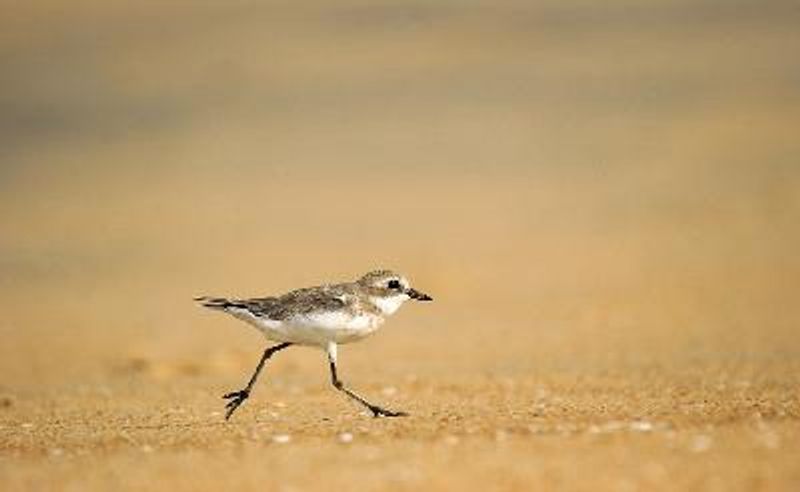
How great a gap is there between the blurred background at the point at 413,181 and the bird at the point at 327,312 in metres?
3.13

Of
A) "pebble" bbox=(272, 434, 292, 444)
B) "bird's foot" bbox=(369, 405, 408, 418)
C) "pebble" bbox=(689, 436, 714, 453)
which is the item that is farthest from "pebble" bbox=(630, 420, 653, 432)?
"pebble" bbox=(272, 434, 292, 444)

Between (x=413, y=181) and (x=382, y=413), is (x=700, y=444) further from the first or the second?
(x=413, y=181)

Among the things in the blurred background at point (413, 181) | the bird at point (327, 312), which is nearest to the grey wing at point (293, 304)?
the bird at point (327, 312)

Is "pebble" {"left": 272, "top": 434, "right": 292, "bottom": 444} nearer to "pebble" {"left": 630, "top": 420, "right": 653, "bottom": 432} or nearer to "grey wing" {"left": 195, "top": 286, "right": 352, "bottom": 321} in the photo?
"grey wing" {"left": 195, "top": 286, "right": 352, "bottom": 321}

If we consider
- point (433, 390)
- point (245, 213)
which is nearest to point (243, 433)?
point (433, 390)

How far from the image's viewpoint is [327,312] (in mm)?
10250

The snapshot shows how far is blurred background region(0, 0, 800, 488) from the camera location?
56.4 ft

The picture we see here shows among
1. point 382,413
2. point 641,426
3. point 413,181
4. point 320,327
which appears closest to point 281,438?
point 320,327

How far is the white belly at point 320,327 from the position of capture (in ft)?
33.5

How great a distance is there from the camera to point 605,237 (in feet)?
78.7

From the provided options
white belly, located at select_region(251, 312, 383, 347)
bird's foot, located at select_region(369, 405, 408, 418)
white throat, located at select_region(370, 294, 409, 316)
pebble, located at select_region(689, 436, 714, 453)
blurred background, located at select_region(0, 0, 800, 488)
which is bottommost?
pebble, located at select_region(689, 436, 714, 453)

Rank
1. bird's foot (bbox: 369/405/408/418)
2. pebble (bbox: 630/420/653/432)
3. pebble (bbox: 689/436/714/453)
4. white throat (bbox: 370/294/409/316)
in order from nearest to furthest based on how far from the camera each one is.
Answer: pebble (bbox: 689/436/714/453)
pebble (bbox: 630/420/653/432)
bird's foot (bbox: 369/405/408/418)
white throat (bbox: 370/294/409/316)

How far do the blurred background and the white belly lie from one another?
10.9ft

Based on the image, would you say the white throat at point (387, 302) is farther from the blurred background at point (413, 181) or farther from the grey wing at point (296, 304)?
the blurred background at point (413, 181)
